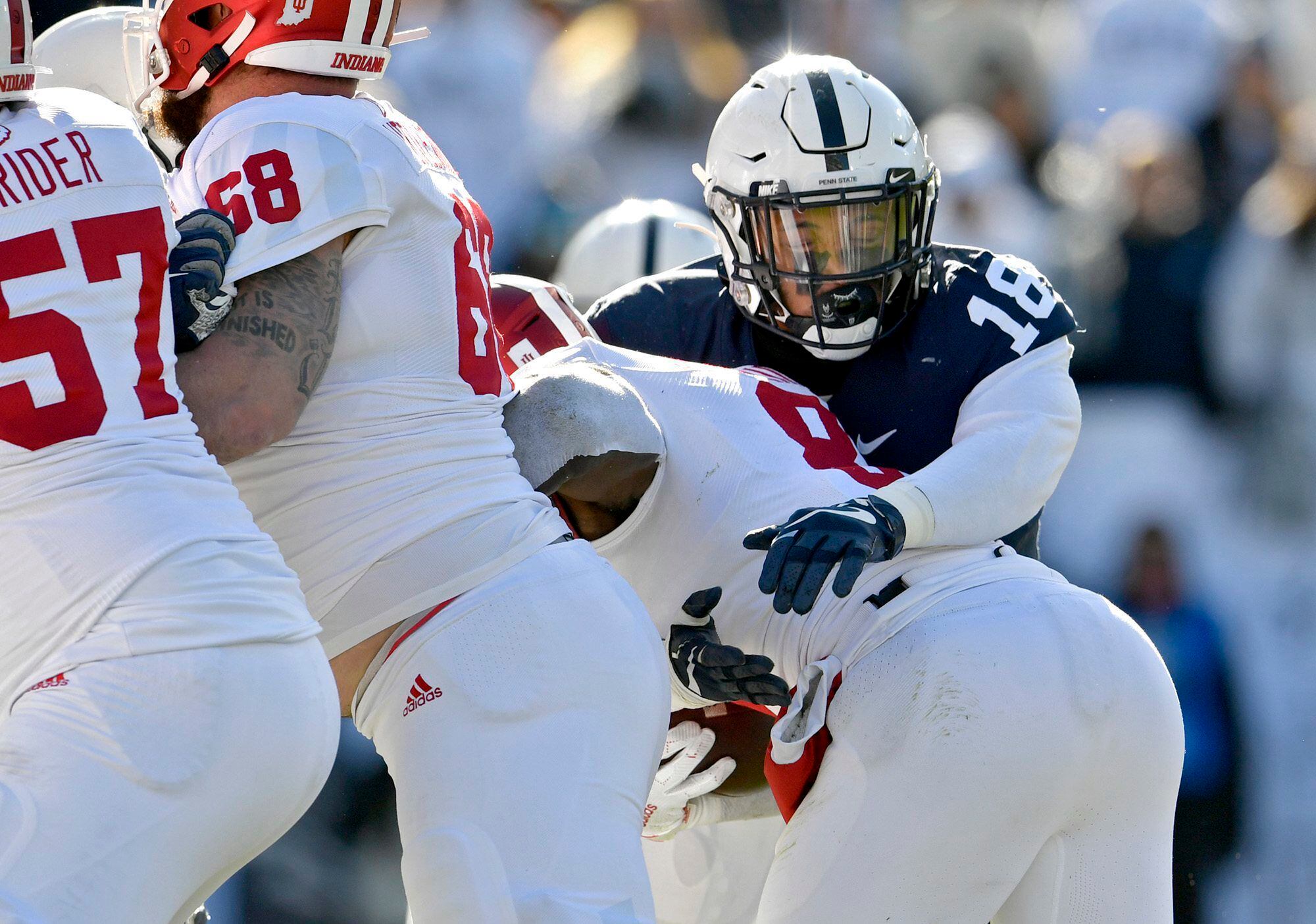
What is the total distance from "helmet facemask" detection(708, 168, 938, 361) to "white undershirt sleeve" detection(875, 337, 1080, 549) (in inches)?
11.5

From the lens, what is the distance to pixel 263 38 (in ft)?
8.27

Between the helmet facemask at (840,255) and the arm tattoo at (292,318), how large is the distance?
1255mm

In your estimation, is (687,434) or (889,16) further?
(889,16)

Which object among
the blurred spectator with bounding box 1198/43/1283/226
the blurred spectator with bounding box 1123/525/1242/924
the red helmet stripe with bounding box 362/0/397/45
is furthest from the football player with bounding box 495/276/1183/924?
the blurred spectator with bounding box 1198/43/1283/226

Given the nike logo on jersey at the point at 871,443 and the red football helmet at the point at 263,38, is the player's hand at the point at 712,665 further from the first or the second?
the red football helmet at the point at 263,38

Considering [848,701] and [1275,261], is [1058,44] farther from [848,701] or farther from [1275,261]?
[848,701]

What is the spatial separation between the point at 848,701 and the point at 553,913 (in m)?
0.81

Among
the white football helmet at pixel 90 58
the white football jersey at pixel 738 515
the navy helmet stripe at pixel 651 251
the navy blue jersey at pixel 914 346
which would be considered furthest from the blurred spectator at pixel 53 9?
the white football jersey at pixel 738 515

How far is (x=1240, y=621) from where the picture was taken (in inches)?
223

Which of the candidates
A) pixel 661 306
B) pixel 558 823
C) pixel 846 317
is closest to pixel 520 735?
pixel 558 823

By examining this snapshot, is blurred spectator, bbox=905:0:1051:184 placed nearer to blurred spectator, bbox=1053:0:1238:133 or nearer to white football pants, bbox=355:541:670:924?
blurred spectator, bbox=1053:0:1238:133

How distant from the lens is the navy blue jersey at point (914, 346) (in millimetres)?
3244

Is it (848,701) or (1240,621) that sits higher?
(848,701)

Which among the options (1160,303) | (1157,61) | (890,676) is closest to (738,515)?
(890,676)
